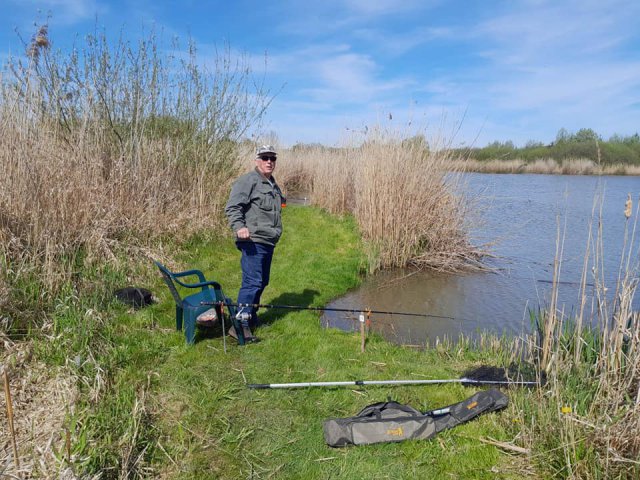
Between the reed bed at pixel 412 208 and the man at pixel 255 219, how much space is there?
3.56m

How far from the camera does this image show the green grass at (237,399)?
8.57ft

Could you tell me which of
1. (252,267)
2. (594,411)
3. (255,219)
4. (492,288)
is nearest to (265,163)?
(255,219)

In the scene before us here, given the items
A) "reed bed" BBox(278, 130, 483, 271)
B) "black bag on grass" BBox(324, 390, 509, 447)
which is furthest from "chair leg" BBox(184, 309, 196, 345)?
"reed bed" BBox(278, 130, 483, 271)

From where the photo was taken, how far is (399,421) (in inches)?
113

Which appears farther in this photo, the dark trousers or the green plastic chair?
the dark trousers

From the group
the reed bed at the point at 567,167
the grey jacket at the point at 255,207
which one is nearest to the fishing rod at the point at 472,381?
the grey jacket at the point at 255,207

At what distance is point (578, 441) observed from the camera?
94.0 inches

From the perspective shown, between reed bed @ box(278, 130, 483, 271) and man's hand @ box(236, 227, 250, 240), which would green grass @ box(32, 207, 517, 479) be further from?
reed bed @ box(278, 130, 483, 271)

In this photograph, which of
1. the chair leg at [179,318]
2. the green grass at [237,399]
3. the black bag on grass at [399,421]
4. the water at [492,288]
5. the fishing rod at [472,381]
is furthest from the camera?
the water at [492,288]

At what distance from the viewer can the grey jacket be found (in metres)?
4.03

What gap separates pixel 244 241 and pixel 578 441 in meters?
2.90

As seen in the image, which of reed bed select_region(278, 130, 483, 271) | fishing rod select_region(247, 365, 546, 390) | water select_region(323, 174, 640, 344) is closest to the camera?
fishing rod select_region(247, 365, 546, 390)

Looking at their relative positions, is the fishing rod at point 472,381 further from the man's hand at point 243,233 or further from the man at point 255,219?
the man's hand at point 243,233

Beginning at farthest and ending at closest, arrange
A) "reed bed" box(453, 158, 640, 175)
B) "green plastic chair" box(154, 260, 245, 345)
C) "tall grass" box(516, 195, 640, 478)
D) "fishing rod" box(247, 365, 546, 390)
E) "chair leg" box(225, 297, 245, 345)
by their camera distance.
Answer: "reed bed" box(453, 158, 640, 175)
"chair leg" box(225, 297, 245, 345)
"green plastic chair" box(154, 260, 245, 345)
"fishing rod" box(247, 365, 546, 390)
"tall grass" box(516, 195, 640, 478)
